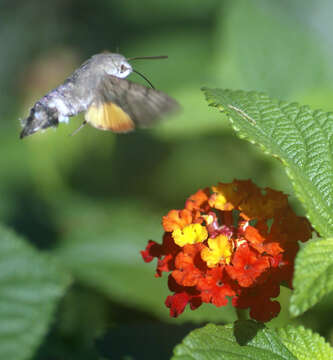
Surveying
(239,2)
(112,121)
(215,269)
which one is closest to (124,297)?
(112,121)

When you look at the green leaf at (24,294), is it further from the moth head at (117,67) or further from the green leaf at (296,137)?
the green leaf at (296,137)

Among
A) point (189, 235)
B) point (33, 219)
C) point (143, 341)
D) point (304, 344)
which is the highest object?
point (189, 235)

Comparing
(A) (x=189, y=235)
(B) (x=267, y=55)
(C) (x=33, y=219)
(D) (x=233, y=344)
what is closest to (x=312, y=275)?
(D) (x=233, y=344)

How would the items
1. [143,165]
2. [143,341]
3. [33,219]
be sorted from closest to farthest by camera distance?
Result: [143,341] → [33,219] → [143,165]

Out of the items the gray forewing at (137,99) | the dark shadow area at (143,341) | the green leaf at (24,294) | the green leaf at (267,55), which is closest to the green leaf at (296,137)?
the gray forewing at (137,99)

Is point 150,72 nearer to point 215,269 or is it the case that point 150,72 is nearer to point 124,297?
point 124,297

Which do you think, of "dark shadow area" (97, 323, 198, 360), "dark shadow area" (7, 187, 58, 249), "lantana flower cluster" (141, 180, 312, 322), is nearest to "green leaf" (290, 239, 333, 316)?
"lantana flower cluster" (141, 180, 312, 322)

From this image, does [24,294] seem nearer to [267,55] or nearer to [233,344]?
[233,344]
